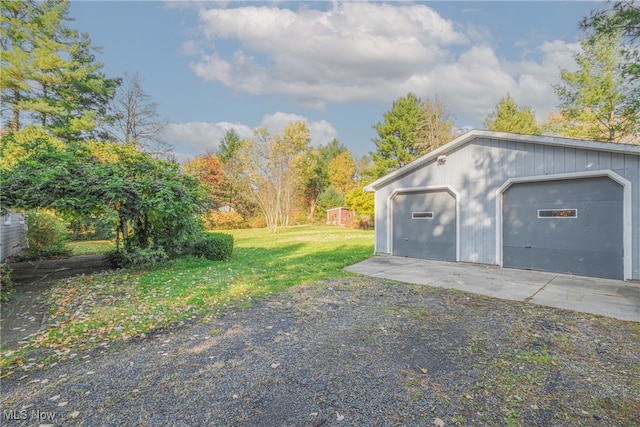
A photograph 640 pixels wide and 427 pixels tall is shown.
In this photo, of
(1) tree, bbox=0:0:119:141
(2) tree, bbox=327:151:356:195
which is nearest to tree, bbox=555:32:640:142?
(2) tree, bbox=327:151:356:195

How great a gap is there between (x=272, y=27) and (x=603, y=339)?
11.8 metres

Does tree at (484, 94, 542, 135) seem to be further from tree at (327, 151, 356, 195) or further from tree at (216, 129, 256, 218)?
tree at (216, 129, 256, 218)

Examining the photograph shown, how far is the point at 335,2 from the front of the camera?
9.59 m

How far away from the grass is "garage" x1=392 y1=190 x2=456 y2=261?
5.77ft

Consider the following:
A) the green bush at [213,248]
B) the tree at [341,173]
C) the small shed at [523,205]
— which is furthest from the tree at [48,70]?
the tree at [341,173]

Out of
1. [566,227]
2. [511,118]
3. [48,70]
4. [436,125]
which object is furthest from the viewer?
[511,118]

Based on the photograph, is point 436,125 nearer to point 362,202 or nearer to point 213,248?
point 362,202

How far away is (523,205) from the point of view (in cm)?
675

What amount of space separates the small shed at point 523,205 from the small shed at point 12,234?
11.9m

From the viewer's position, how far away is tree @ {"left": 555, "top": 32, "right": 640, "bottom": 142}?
15226 mm

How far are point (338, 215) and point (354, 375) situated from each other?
27299mm

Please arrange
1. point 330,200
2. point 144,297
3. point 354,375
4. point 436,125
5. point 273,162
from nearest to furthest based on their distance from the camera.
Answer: point 354,375 → point 144,297 → point 273,162 → point 436,125 → point 330,200

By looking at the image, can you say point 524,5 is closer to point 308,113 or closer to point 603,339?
point 603,339

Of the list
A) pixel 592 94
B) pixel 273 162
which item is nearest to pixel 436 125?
pixel 592 94
